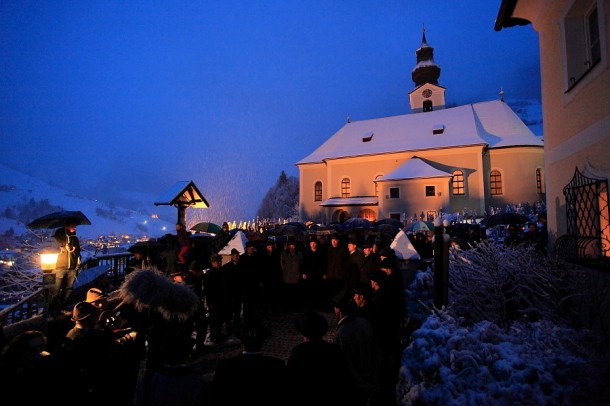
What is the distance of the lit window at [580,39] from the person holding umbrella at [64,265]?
9.58m

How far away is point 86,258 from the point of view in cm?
1003

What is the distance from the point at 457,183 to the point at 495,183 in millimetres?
3647

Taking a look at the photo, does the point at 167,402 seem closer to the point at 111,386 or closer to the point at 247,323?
the point at 247,323

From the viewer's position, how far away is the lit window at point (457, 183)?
32.4 metres

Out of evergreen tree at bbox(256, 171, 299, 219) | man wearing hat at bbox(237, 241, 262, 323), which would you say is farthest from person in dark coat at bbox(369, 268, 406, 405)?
evergreen tree at bbox(256, 171, 299, 219)

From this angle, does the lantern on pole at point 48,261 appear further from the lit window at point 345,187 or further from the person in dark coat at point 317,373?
the lit window at point 345,187

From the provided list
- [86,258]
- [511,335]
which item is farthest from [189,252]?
[511,335]

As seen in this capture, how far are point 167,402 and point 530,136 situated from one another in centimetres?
3867

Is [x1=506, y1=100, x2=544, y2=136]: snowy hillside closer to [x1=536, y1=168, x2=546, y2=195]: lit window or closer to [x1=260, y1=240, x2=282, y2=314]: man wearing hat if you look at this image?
[x1=536, y1=168, x2=546, y2=195]: lit window

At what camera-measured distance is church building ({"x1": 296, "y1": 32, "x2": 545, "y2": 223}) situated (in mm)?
31078

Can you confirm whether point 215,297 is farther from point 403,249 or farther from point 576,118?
point 576,118

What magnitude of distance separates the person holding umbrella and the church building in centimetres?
2650

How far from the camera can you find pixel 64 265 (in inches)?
268

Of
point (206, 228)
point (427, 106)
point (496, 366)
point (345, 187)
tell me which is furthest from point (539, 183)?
point (496, 366)
